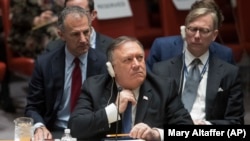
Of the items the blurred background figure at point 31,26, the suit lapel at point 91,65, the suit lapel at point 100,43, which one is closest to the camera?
the suit lapel at point 91,65

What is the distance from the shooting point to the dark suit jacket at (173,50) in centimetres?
343

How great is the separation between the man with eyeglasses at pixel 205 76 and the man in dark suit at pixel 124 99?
1.11 feet

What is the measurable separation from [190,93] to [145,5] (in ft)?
10.6

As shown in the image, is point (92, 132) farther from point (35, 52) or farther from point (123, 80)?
point (35, 52)

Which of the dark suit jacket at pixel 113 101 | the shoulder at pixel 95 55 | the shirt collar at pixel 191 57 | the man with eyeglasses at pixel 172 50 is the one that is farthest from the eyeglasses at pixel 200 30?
the shoulder at pixel 95 55

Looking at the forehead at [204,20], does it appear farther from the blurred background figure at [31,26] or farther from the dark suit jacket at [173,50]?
the blurred background figure at [31,26]

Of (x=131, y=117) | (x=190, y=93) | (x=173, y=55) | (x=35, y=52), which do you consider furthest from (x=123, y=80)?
(x=35, y=52)

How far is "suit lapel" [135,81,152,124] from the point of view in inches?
105

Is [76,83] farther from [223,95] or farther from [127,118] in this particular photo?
[223,95]

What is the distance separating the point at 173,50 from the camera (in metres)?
3.44

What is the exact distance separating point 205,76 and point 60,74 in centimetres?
87

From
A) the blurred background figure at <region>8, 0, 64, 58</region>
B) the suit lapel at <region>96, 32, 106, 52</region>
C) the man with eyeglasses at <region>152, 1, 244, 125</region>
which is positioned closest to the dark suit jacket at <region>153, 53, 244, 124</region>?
the man with eyeglasses at <region>152, 1, 244, 125</region>

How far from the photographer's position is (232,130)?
2152 mm

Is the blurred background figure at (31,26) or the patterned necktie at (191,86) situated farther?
the blurred background figure at (31,26)
